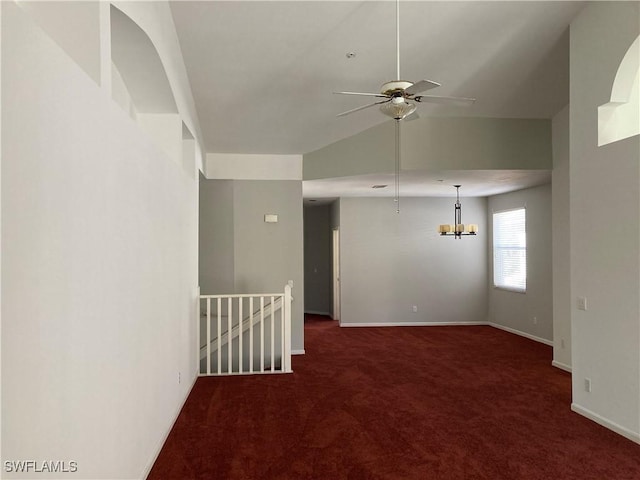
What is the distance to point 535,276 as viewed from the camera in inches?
287

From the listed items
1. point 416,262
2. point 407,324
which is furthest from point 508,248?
point 407,324

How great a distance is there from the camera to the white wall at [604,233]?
3434mm

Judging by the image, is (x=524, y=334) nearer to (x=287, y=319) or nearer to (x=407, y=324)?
(x=407, y=324)

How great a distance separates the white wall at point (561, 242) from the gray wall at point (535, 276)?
115cm

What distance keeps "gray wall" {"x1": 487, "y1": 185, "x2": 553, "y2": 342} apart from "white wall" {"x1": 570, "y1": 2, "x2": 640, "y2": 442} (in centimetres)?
311

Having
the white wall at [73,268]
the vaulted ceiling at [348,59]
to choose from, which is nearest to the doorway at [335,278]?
the vaulted ceiling at [348,59]

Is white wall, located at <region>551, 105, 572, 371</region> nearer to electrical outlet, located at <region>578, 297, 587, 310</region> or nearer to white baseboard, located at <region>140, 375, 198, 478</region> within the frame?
electrical outlet, located at <region>578, 297, 587, 310</region>

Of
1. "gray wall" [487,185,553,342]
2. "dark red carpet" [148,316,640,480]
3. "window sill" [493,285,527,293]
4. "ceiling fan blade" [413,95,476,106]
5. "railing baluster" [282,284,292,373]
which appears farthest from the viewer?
"window sill" [493,285,527,293]

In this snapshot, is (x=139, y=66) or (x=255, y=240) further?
(x=255, y=240)

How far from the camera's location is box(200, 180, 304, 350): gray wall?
6711 mm

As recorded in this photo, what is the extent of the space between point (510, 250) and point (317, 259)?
14.7 ft

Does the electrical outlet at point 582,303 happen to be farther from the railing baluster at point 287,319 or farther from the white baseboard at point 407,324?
the white baseboard at point 407,324

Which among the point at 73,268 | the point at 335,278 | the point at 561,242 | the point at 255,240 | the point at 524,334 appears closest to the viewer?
the point at 73,268

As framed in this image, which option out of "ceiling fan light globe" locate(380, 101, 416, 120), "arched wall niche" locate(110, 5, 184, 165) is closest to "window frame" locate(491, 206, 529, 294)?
"ceiling fan light globe" locate(380, 101, 416, 120)
